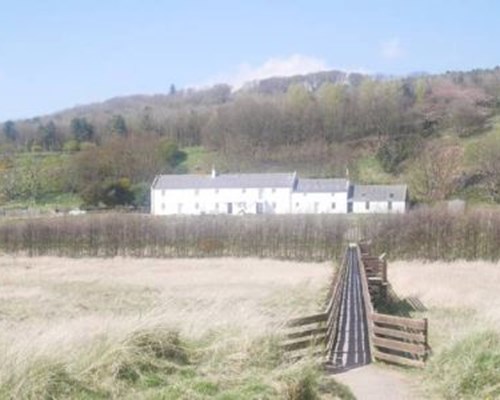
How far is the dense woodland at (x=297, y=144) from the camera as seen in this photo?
9406 centimetres

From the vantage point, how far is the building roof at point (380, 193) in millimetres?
78062

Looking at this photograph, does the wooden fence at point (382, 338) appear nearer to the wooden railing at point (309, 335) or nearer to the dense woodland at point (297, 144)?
the wooden railing at point (309, 335)

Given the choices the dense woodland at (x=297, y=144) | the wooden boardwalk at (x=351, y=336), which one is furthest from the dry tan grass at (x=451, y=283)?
the dense woodland at (x=297, y=144)

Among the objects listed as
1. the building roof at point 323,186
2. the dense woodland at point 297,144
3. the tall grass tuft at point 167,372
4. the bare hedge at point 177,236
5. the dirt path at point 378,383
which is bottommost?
the bare hedge at point 177,236

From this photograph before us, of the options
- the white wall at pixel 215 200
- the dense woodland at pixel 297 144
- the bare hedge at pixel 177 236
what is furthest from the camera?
the dense woodland at pixel 297 144

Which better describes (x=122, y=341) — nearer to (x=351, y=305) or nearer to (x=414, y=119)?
(x=351, y=305)

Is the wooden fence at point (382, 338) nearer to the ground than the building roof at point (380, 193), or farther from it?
nearer to the ground

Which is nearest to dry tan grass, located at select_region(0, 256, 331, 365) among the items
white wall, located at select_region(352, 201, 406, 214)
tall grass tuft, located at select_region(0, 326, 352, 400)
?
tall grass tuft, located at select_region(0, 326, 352, 400)

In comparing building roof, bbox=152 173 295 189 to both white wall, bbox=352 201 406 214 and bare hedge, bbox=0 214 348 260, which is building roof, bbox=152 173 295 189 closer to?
white wall, bbox=352 201 406 214

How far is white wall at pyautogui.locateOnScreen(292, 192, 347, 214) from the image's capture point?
80.1 m

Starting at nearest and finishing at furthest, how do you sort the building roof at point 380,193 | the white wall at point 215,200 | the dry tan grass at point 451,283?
1. the dry tan grass at point 451,283
2. the building roof at point 380,193
3. the white wall at point 215,200

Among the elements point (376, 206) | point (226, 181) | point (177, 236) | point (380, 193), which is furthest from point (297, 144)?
point (177, 236)

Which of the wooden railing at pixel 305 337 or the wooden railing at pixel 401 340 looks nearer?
the wooden railing at pixel 305 337

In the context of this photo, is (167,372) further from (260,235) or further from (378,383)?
(260,235)
